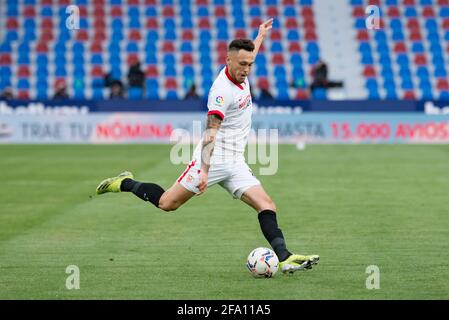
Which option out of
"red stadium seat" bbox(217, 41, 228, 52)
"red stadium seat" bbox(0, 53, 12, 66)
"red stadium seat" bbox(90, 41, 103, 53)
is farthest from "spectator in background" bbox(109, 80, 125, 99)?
"red stadium seat" bbox(0, 53, 12, 66)

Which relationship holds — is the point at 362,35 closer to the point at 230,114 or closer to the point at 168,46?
the point at 168,46

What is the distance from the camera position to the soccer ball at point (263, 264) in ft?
31.5

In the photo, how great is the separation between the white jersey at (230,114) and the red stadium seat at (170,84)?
80.6 feet

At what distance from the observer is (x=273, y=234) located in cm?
998

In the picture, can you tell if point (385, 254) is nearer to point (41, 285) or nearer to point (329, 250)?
point (329, 250)

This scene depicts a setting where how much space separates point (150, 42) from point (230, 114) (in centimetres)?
2659

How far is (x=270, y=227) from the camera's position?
10.0m

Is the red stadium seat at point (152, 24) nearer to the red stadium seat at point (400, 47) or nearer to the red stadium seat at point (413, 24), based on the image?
the red stadium seat at point (400, 47)

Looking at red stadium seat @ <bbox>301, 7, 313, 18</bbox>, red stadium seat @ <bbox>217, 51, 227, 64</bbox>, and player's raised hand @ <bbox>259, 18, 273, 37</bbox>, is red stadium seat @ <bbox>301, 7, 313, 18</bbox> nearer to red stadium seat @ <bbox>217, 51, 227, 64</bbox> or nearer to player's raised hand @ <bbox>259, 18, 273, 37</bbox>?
red stadium seat @ <bbox>217, 51, 227, 64</bbox>

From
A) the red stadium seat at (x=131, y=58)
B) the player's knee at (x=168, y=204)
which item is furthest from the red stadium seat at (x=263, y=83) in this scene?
the player's knee at (x=168, y=204)

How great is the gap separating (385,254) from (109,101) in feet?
59.0

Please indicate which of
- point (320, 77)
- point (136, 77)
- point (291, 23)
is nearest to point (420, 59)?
point (291, 23)
